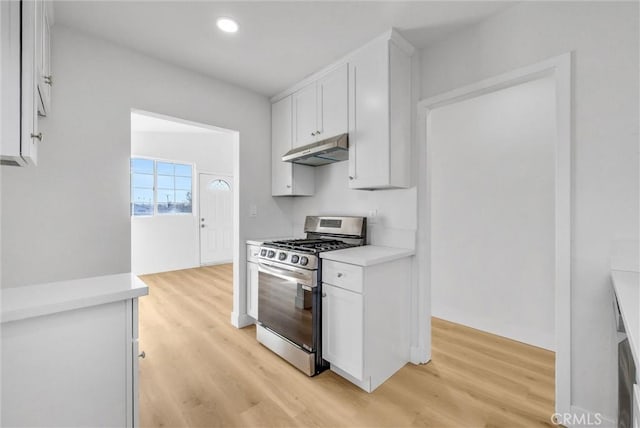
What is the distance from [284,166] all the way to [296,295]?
4.86 feet

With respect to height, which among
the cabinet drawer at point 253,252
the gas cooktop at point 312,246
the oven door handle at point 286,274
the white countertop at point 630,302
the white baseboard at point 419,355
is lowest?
the white baseboard at point 419,355

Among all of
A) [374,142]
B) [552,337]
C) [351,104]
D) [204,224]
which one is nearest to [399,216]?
[374,142]

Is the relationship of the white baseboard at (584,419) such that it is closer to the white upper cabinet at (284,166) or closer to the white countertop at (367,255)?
the white countertop at (367,255)

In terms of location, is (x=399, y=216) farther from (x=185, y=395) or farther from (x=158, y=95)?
(x=158, y=95)

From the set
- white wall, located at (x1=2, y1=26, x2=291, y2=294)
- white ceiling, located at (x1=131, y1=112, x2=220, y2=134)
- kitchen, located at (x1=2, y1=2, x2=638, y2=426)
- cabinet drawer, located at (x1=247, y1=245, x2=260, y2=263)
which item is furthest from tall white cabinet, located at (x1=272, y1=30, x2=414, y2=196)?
white ceiling, located at (x1=131, y1=112, x2=220, y2=134)

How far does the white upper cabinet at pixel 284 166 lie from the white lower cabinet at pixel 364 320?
4.07 feet

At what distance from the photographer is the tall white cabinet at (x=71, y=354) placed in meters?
1.05

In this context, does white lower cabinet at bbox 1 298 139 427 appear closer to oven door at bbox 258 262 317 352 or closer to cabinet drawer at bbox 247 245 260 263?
oven door at bbox 258 262 317 352

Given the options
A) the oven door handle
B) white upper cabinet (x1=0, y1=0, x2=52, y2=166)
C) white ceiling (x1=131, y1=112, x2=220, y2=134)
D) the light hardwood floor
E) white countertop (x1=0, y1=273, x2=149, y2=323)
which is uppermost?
white ceiling (x1=131, y1=112, x2=220, y2=134)

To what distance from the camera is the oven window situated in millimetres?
2199

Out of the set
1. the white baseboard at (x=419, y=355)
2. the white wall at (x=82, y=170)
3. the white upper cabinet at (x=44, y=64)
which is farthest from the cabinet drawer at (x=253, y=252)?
the white upper cabinet at (x=44, y=64)

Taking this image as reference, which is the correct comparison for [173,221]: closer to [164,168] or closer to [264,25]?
[164,168]

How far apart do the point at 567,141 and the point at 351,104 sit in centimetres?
149

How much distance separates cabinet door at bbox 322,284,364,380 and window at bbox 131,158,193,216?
4768 mm
